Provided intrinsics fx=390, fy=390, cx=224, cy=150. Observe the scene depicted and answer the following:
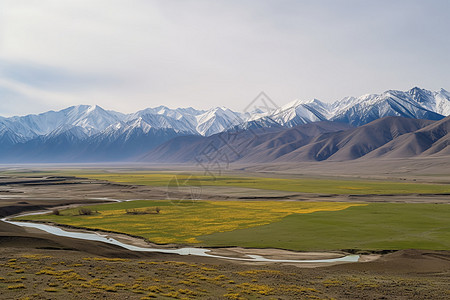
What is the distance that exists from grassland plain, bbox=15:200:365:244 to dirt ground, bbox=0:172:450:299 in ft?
37.4

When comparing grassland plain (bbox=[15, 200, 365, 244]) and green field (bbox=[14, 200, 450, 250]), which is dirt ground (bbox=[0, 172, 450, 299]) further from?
grassland plain (bbox=[15, 200, 365, 244])

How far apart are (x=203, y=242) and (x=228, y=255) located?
18.8ft

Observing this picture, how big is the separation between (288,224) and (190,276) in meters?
27.1

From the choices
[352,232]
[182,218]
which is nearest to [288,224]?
[352,232]

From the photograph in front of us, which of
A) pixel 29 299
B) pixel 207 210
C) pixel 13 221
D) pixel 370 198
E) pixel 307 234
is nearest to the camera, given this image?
pixel 29 299

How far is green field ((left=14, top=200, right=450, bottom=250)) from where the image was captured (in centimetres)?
4025

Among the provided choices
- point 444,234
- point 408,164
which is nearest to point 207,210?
point 444,234

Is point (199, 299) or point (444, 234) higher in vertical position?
point (199, 299)

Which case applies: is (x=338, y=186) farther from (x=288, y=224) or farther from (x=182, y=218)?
(x=182, y=218)

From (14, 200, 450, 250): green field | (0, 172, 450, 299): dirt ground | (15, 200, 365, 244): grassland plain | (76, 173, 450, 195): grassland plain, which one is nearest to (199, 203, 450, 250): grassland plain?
(14, 200, 450, 250): green field

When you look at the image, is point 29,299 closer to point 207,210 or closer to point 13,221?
point 13,221

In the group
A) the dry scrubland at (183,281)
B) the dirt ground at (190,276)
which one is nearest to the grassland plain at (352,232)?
the dirt ground at (190,276)

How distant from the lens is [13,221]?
5750 centimetres

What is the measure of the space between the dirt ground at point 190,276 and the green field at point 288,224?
5.11 m
